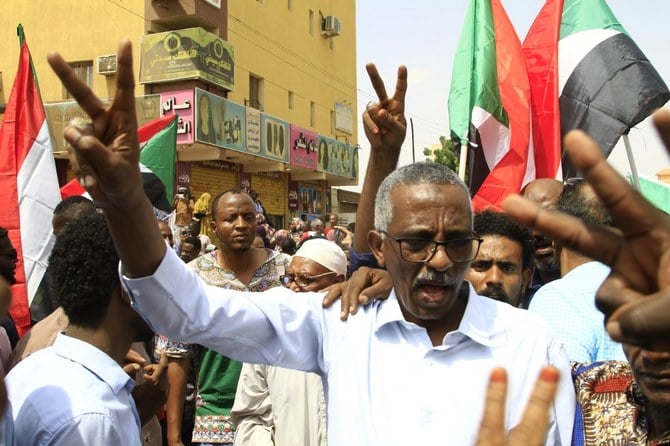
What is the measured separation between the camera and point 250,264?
4.38 m

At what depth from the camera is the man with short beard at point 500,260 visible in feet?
10.9

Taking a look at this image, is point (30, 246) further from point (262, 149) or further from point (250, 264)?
point (262, 149)

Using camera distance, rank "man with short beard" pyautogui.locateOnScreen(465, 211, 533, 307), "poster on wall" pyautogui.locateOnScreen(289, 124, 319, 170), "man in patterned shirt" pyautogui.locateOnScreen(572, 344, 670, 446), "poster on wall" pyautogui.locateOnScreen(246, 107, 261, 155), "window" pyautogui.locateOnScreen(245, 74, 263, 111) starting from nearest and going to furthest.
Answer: "man in patterned shirt" pyautogui.locateOnScreen(572, 344, 670, 446) < "man with short beard" pyautogui.locateOnScreen(465, 211, 533, 307) < "poster on wall" pyautogui.locateOnScreen(246, 107, 261, 155) < "window" pyautogui.locateOnScreen(245, 74, 263, 111) < "poster on wall" pyautogui.locateOnScreen(289, 124, 319, 170)

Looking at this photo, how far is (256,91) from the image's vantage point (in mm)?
23766

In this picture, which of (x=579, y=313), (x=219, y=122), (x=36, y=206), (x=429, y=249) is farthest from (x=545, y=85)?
(x=219, y=122)

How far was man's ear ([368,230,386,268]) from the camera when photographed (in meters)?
2.14

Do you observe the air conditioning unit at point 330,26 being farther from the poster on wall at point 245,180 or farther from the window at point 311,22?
the poster on wall at point 245,180

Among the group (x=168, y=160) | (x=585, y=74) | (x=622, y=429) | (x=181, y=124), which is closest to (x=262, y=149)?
(x=181, y=124)

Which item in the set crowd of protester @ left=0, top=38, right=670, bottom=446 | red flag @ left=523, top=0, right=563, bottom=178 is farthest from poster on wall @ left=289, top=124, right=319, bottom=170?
crowd of protester @ left=0, top=38, right=670, bottom=446

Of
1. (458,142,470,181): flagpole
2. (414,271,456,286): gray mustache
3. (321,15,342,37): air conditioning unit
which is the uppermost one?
(321,15,342,37): air conditioning unit

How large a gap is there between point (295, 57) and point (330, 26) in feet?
8.96

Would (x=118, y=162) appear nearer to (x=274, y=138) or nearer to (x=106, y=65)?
(x=106, y=65)

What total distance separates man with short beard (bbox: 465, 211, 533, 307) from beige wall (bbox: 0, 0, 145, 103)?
17.7 metres

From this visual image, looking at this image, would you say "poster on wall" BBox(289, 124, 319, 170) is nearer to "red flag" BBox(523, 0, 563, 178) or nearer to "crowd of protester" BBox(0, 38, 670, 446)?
"red flag" BBox(523, 0, 563, 178)
